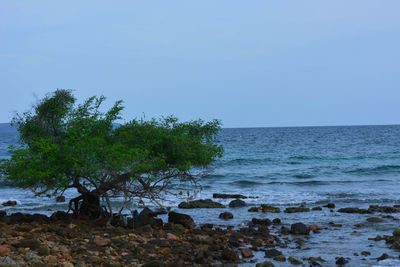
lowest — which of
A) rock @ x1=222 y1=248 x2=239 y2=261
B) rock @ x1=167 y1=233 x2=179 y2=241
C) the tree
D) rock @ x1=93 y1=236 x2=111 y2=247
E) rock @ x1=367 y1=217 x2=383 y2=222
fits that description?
rock @ x1=367 y1=217 x2=383 y2=222

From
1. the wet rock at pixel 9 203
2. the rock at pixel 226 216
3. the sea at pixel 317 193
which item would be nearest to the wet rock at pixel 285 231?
the sea at pixel 317 193

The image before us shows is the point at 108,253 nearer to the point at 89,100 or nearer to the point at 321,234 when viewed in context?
the point at 89,100

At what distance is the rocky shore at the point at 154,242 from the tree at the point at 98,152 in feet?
4.00

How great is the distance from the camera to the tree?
14.5 meters

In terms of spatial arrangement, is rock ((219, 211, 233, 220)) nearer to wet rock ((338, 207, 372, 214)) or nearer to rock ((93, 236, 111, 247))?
wet rock ((338, 207, 372, 214))

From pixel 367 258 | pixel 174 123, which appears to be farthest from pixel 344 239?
pixel 174 123

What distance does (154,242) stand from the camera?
13961 mm

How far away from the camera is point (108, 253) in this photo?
40.4 feet

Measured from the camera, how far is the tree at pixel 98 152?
1447 cm

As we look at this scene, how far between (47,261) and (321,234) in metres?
10.5

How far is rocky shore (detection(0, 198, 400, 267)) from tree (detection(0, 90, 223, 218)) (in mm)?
1220

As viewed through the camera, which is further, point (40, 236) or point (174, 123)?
point (174, 123)

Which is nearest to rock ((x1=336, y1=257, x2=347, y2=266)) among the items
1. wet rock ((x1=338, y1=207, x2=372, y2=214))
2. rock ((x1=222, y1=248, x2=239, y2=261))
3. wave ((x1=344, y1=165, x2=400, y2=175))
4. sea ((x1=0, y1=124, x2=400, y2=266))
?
sea ((x1=0, y1=124, x2=400, y2=266))

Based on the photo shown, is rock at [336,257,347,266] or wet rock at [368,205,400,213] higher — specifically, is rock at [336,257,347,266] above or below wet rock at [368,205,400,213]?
above
